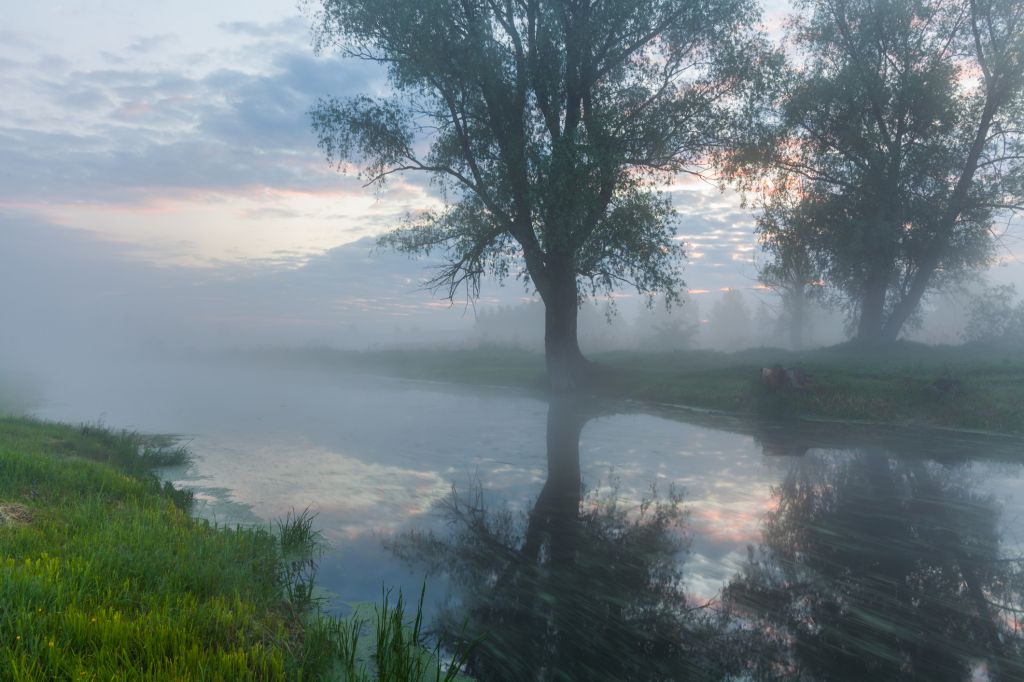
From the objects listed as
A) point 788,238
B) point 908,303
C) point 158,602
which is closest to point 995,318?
point 908,303

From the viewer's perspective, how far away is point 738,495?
10852 millimetres

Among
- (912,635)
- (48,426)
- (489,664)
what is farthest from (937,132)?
(48,426)

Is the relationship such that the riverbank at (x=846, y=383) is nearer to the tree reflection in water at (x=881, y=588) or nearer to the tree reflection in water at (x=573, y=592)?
the tree reflection in water at (x=881, y=588)

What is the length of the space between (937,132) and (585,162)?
18.1 m

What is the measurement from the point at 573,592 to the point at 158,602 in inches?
150

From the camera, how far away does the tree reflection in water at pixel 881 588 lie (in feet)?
17.4

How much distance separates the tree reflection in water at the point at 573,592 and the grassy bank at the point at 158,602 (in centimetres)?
79

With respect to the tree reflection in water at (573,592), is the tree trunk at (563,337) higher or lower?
higher

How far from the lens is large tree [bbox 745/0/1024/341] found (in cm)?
2795

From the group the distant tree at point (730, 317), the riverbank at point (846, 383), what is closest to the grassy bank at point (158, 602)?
the riverbank at point (846, 383)

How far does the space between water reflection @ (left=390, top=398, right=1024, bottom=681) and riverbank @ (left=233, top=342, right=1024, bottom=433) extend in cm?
810

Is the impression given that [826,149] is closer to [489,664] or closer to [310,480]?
[310,480]

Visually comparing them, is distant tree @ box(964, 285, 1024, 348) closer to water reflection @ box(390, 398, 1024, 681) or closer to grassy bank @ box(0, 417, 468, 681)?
water reflection @ box(390, 398, 1024, 681)

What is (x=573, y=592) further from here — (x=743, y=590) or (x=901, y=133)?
(x=901, y=133)
